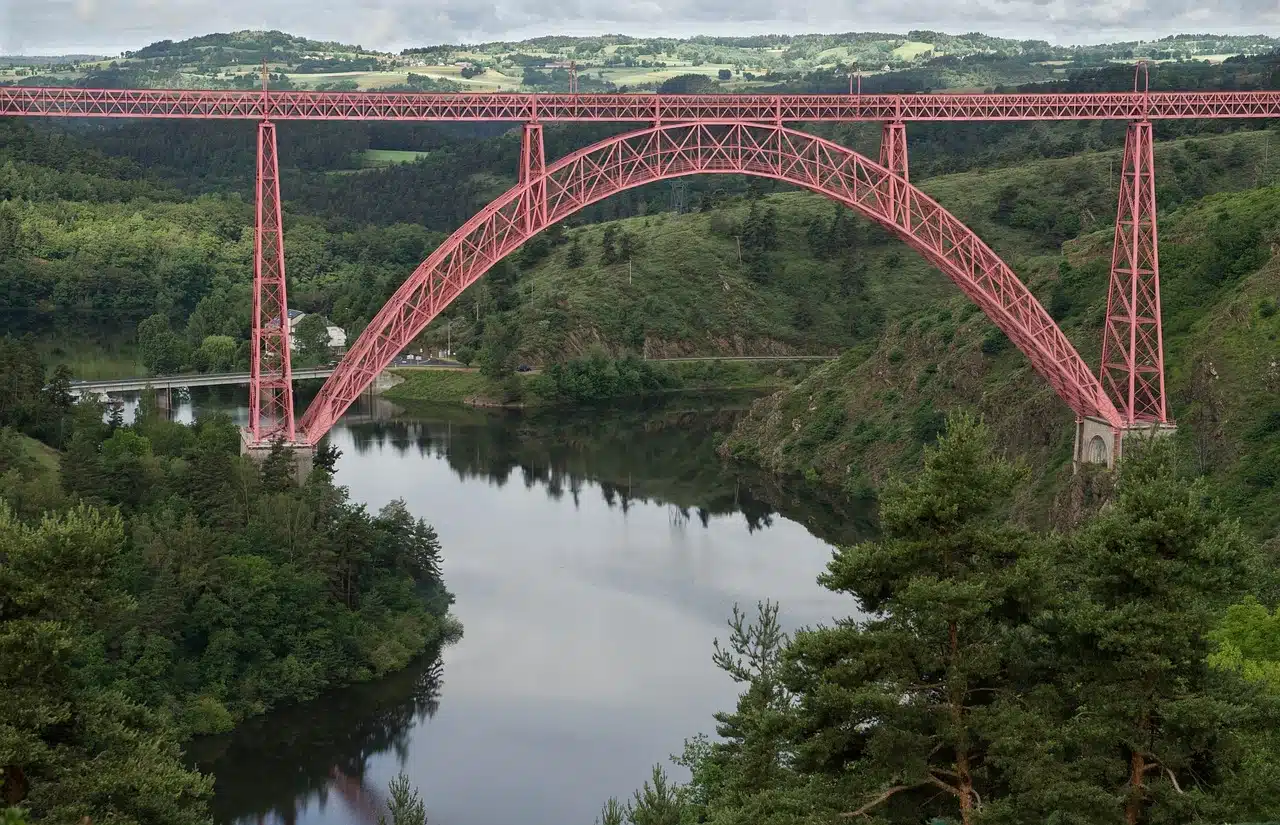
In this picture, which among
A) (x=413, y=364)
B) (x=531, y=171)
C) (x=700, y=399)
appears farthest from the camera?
(x=413, y=364)

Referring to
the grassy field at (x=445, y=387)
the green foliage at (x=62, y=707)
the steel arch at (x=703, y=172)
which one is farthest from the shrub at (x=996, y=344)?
the green foliage at (x=62, y=707)

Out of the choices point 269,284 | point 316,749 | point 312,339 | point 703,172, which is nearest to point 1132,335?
point 703,172

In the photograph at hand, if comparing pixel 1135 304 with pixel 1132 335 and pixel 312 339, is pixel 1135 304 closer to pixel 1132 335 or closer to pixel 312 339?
pixel 1132 335

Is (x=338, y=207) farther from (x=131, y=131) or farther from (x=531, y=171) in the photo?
(x=531, y=171)

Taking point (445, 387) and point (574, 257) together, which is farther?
point (574, 257)

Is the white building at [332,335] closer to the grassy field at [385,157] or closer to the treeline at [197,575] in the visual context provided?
the treeline at [197,575]

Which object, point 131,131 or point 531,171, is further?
point 131,131

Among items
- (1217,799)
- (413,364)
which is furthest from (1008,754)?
(413,364)
